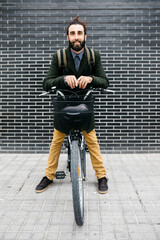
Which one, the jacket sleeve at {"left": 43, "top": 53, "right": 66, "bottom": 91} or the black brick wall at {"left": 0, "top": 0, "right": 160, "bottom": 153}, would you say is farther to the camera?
the black brick wall at {"left": 0, "top": 0, "right": 160, "bottom": 153}

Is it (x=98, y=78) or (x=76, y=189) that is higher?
(x=98, y=78)

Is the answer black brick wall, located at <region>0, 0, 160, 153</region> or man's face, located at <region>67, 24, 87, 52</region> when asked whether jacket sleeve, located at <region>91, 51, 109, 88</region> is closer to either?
man's face, located at <region>67, 24, 87, 52</region>

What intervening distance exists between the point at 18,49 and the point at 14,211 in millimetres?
3399

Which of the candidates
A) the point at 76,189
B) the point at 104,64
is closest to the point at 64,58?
the point at 76,189

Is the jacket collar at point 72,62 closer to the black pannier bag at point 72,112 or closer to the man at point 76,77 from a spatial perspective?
the man at point 76,77

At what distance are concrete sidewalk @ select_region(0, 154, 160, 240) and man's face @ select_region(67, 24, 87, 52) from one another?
1873 mm

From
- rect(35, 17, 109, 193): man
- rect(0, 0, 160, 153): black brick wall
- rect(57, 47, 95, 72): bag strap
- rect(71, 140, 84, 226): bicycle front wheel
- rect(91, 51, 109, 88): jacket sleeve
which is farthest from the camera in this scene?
rect(0, 0, 160, 153): black brick wall

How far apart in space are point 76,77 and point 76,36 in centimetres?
49

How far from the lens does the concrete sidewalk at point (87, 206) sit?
271 centimetres

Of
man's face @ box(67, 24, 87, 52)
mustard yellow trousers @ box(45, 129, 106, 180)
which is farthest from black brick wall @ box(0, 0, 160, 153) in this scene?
man's face @ box(67, 24, 87, 52)

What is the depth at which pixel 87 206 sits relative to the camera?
3293 mm

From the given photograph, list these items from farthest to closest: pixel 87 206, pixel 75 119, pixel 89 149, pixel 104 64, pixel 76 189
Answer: pixel 104 64 < pixel 89 149 < pixel 87 206 < pixel 75 119 < pixel 76 189

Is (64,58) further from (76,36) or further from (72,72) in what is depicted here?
(76,36)

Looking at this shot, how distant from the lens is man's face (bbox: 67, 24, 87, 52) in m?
3.19
